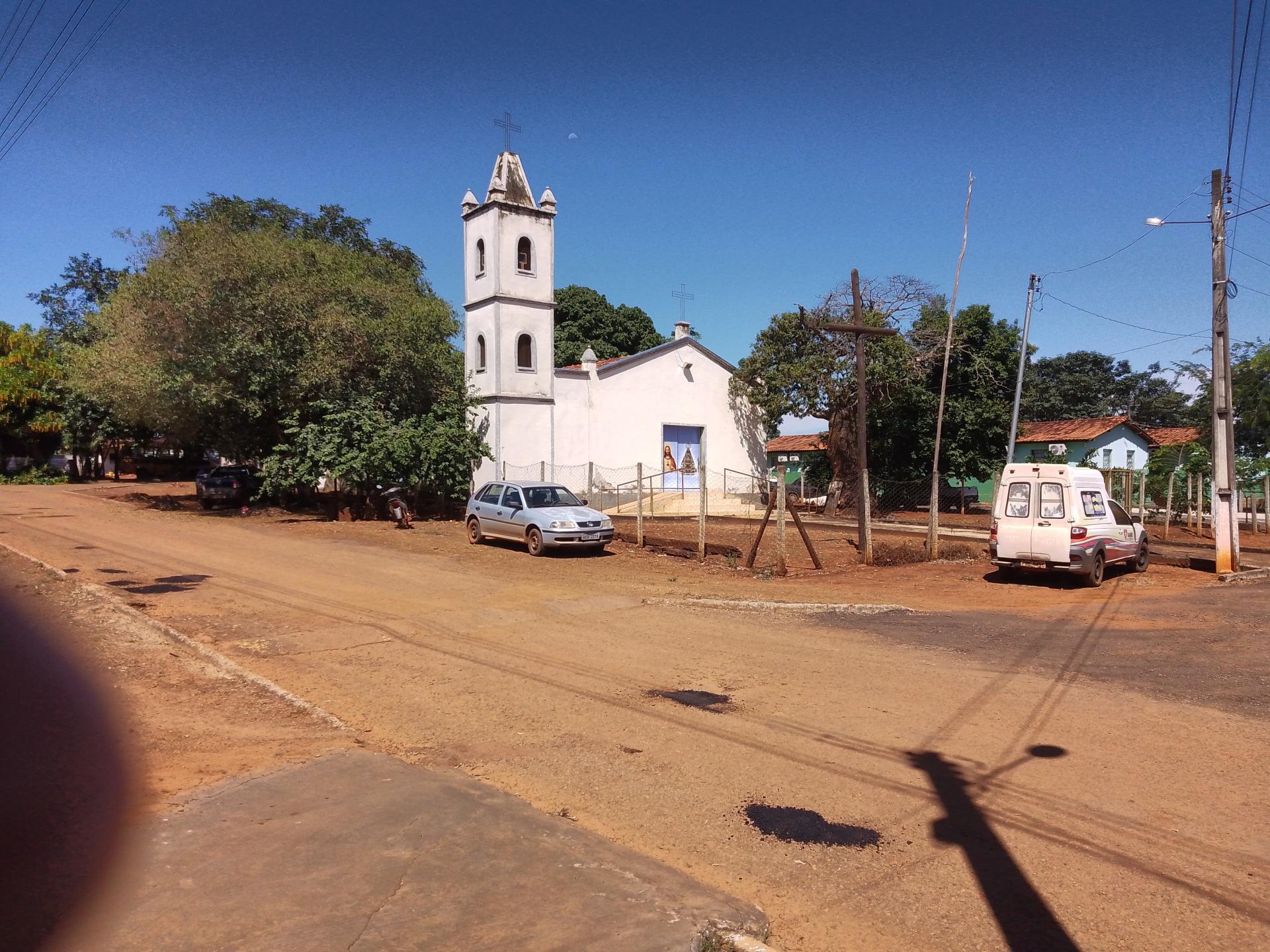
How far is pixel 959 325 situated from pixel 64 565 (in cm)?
2996

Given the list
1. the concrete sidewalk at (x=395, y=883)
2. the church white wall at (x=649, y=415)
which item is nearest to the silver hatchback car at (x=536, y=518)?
the church white wall at (x=649, y=415)

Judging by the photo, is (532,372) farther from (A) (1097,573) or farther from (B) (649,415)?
(A) (1097,573)

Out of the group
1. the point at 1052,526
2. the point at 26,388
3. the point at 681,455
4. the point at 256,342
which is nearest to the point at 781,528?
the point at 1052,526

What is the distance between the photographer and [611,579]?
15.1 metres

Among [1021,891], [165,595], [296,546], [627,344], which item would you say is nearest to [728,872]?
[1021,891]

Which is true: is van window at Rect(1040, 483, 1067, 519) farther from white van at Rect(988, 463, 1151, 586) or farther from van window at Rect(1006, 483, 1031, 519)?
van window at Rect(1006, 483, 1031, 519)

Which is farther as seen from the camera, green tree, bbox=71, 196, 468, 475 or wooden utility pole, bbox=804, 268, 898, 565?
green tree, bbox=71, 196, 468, 475

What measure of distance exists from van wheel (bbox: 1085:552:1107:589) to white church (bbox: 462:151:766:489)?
1739 cm

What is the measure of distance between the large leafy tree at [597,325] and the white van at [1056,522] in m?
38.6

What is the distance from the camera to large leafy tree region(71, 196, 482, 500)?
25.1 metres

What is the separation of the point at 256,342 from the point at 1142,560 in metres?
23.6

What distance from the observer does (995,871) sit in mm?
4395

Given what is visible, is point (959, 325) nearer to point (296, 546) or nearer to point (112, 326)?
point (296, 546)

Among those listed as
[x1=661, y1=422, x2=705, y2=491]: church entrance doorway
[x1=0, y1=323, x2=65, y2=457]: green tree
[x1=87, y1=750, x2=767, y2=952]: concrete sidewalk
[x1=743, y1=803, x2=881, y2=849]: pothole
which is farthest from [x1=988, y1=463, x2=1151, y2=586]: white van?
[x1=0, y1=323, x2=65, y2=457]: green tree
